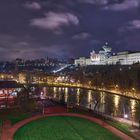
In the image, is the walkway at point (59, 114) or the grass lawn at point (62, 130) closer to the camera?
the walkway at point (59, 114)

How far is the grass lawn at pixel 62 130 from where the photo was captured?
24.9 metres

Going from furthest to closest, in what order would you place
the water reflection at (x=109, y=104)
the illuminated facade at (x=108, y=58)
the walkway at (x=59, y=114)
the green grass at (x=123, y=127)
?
1. the illuminated facade at (x=108, y=58)
2. the water reflection at (x=109, y=104)
3. the green grass at (x=123, y=127)
4. the walkway at (x=59, y=114)

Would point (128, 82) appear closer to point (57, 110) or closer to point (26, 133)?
point (57, 110)

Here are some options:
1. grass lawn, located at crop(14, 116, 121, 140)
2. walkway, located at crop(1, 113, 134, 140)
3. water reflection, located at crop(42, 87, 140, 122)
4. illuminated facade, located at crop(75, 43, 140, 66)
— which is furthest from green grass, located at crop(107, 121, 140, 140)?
illuminated facade, located at crop(75, 43, 140, 66)

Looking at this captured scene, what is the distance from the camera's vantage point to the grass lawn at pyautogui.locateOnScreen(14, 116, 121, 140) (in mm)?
24859

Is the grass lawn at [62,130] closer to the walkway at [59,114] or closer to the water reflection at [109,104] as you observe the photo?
the walkway at [59,114]

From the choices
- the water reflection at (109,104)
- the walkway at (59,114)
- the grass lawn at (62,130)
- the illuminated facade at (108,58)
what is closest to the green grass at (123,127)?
the walkway at (59,114)

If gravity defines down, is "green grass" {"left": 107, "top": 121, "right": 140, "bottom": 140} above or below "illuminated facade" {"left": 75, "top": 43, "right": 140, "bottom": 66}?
below

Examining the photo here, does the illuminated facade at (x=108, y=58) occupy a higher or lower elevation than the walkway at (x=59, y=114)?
higher

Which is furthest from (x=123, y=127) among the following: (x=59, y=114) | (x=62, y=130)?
(x=59, y=114)

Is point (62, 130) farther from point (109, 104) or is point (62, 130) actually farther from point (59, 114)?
point (109, 104)

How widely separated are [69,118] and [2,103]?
560 inches

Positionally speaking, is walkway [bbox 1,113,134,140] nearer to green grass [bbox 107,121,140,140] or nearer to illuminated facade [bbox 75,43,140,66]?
green grass [bbox 107,121,140,140]

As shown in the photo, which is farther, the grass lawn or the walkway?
the grass lawn
